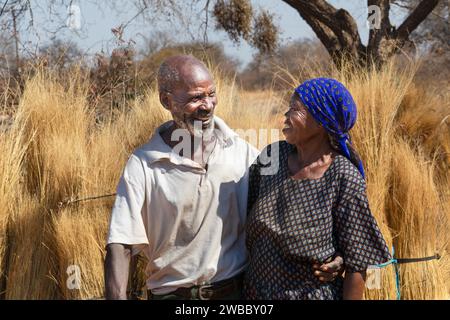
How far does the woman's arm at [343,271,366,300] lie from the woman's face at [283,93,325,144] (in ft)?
1.51

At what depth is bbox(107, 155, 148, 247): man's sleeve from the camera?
2.47m

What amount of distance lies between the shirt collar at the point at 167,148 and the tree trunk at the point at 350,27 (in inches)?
150

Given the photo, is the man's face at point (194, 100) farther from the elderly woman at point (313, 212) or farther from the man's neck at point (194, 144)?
the elderly woman at point (313, 212)

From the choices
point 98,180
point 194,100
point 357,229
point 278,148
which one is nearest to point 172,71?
point 194,100

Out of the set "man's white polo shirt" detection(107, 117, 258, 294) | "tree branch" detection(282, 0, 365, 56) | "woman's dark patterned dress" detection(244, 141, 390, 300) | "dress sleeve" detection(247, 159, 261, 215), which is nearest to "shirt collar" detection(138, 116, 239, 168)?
"man's white polo shirt" detection(107, 117, 258, 294)

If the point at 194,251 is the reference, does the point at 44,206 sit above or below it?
above

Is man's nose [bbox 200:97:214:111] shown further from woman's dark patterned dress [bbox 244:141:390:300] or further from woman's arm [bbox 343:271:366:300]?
woman's arm [bbox 343:271:366:300]

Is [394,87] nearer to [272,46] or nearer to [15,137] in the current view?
[15,137]

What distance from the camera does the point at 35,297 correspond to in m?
4.14

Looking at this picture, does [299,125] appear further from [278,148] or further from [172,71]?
[172,71]

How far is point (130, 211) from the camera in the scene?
2.48 meters

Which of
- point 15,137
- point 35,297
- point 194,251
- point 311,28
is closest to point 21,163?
point 15,137

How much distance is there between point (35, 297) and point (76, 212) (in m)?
0.51

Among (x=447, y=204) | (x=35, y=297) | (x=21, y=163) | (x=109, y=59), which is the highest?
(x=109, y=59)
